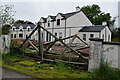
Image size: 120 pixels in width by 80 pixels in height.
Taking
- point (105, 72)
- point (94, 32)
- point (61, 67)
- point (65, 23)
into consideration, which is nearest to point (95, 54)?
point (105, 72)

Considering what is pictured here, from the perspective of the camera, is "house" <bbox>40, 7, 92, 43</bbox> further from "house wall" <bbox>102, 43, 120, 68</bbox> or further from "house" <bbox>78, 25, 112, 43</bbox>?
"house wall" <bbox>102, 43, 120, 68</bbox>

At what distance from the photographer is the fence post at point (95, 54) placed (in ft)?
13.6

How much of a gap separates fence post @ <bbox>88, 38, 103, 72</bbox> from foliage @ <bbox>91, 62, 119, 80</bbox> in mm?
175

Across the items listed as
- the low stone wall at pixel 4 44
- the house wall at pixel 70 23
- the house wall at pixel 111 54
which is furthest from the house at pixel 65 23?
the house wall at pixel 111 54

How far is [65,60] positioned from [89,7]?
126 ft

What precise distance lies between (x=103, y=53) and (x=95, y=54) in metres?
0.31

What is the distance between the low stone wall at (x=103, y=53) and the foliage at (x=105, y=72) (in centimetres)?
16

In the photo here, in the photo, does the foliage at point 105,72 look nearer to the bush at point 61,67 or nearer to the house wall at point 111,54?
the house wall at point 111,54

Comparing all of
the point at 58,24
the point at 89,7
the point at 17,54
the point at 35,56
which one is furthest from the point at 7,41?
the point at 89,7

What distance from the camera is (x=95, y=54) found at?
13.8 ft

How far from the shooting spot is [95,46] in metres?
4.21

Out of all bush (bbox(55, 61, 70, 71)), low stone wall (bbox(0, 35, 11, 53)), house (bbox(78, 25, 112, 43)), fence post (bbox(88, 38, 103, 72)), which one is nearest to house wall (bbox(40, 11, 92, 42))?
house (bbox(78, 25, 112, 43))

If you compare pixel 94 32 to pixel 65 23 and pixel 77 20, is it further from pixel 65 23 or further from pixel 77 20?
pixel 65 23

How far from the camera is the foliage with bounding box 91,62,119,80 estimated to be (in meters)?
3.67
